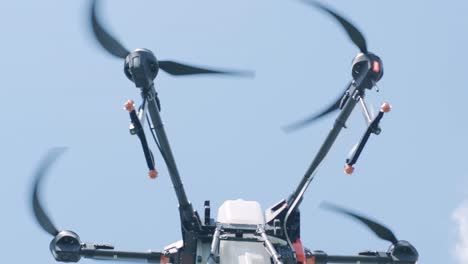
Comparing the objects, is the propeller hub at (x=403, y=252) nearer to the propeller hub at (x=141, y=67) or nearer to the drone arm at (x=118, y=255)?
the drone arm at (x=118, y=255)

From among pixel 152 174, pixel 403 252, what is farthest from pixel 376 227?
pixel 152 174

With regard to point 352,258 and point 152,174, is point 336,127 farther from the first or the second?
point 152,174

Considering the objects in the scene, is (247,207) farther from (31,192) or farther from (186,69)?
(31,192)

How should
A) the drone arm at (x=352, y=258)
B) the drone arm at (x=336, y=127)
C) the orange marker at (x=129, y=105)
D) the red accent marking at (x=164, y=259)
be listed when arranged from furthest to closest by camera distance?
the drone arm at (x=352, y=258), the red accent marking at (x=164, y=259), the drone arm at (x=336, y=127), the orange marker at (x=129, y=105)

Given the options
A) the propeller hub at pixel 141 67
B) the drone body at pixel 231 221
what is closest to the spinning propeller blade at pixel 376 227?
the drone body at pixel 231 221

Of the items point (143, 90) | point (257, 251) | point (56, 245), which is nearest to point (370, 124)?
point (257, 251)

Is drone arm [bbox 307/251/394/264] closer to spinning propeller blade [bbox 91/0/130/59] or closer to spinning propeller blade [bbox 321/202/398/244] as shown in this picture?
spinning propeller blade [bbox 321/202/398/244]

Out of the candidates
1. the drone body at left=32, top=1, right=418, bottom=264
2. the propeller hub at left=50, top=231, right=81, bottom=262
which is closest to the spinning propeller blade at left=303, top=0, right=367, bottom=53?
the drone body at left=32, top=1, right=418, bottom=264
